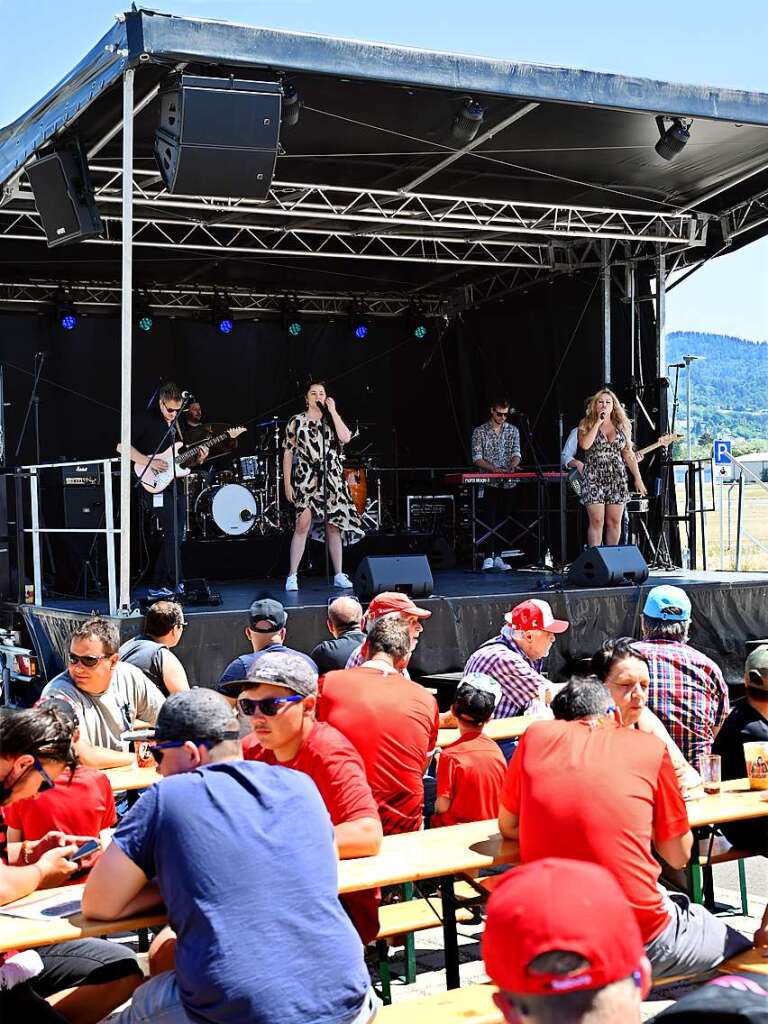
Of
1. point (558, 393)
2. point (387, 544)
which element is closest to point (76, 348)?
point (387, 544)

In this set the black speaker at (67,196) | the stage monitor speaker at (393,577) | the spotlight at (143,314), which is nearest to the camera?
the black speaker at (67,196)

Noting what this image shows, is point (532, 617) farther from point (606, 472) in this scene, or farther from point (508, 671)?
point (606, 472)

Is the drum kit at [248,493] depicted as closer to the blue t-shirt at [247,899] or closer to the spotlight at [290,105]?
the spotlight at [290,105]

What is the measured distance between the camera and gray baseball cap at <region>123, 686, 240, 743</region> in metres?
2.68

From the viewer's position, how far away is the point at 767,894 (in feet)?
16.5

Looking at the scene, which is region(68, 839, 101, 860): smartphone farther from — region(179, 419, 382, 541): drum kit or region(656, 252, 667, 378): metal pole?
region(656, 252, 667, 378): metal pole

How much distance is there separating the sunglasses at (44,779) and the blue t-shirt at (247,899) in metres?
0.70

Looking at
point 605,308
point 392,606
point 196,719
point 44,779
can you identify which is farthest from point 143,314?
point 196,719

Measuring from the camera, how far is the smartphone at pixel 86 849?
3.02 meters

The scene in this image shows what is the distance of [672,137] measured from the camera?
26.7 ft

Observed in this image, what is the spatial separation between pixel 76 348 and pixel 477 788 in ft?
31.7

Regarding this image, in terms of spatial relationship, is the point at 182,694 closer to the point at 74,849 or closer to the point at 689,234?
the point at 74,849

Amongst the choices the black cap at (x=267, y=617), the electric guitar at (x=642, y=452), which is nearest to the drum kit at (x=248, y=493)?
the electric guitar at (x=642, y=452)

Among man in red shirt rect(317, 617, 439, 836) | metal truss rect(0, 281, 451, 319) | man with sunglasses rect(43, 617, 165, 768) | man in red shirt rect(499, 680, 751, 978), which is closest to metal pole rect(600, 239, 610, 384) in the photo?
metal truss rect(0, 281, 451, 319)
